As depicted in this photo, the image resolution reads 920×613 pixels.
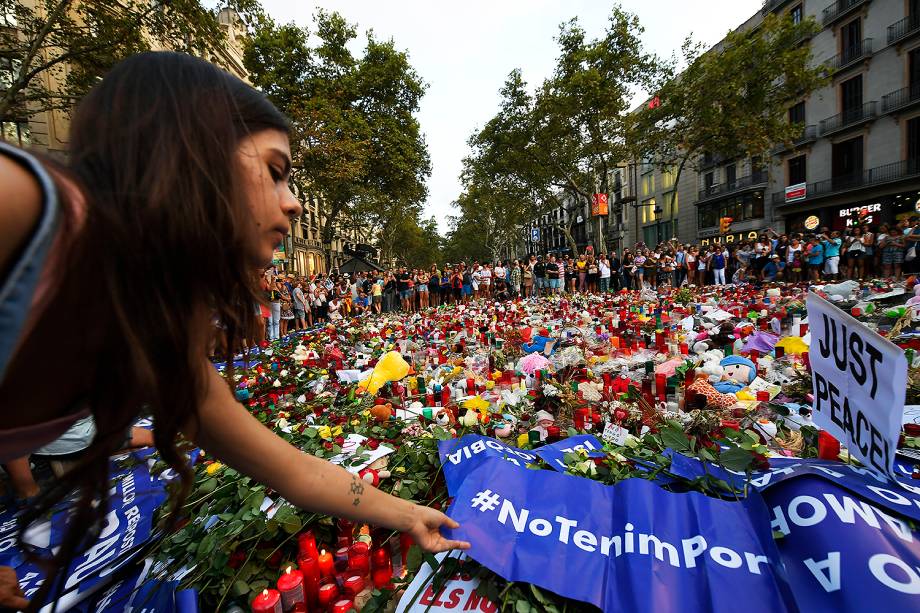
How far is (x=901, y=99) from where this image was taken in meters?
23.2

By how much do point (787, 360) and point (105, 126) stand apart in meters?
4.65

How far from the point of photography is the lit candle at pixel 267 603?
4.70 ft

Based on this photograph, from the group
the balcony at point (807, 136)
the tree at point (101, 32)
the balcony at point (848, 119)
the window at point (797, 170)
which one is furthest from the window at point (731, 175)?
the tree at point (101, 32)

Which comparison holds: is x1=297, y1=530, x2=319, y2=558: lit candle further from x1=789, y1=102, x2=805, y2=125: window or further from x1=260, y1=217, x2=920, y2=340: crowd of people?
x1=789, y1=102, x2=805, y2=125: window

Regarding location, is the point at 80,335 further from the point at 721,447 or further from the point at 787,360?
the point at 787,360

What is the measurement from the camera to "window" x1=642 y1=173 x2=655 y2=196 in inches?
1746

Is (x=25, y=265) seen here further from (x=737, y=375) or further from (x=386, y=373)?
(x=737, y=375)

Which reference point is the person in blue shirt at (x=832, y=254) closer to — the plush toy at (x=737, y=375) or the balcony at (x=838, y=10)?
the plush toy at (x=737, y=375)

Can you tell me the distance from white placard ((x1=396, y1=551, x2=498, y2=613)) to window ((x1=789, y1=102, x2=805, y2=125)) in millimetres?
37921

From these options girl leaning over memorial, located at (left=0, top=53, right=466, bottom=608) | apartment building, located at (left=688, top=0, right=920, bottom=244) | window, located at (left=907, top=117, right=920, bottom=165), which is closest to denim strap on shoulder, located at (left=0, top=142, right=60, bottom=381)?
girl leaning over memorial, located at (left=0, top=53, right=466, bottom=608)

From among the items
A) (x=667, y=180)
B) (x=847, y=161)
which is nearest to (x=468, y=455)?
(x=847, y=161)

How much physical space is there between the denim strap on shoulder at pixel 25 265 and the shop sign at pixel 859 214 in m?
33.7

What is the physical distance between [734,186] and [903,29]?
12576 millimetres

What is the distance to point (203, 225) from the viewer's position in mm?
669
